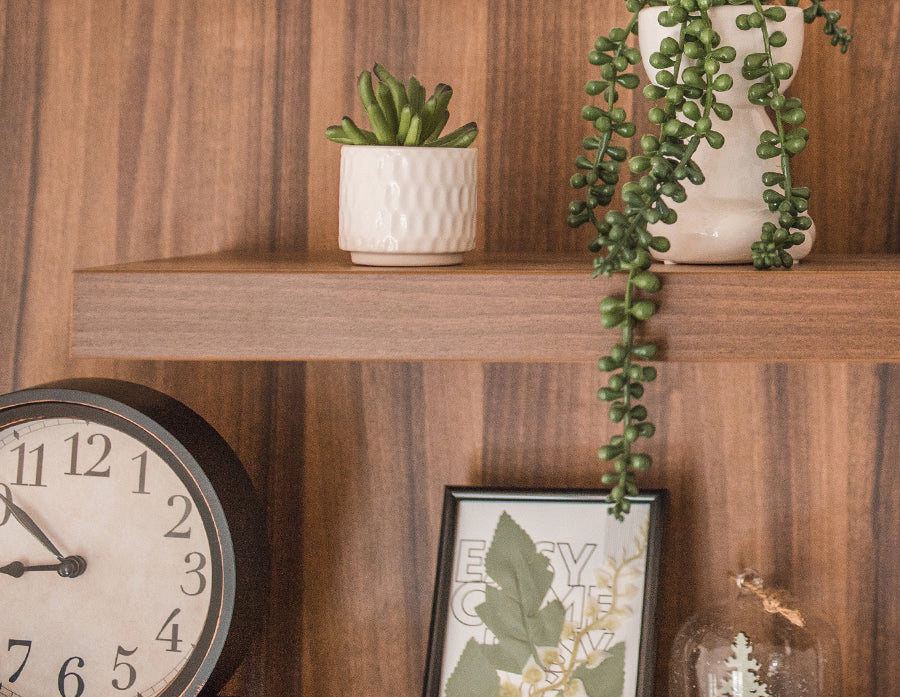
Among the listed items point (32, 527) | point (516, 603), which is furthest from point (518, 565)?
point (32, 527)

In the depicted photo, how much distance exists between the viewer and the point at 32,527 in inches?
28.1

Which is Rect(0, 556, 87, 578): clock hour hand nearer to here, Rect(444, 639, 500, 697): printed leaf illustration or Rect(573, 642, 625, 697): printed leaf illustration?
Rect(444, 639, 500, 697): printed leaf illustration

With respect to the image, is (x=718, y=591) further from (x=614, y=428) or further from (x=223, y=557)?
(x=223, y=557)

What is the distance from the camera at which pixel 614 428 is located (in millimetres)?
795

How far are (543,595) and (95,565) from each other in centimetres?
39

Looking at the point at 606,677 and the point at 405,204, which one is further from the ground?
the point at 405,204

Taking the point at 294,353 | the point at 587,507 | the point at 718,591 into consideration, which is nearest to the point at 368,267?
the point at 294,353

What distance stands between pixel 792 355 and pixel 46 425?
593 mm

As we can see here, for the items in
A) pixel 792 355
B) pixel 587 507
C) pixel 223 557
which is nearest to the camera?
pixel 792 355

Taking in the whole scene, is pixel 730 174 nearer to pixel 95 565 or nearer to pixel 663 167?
pixel 663 167

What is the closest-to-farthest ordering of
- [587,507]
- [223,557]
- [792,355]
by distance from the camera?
[792,355] < [223,557] < [587,507]

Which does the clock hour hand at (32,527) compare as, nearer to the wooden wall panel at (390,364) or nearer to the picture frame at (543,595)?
the wooden wall panel at (390,364)

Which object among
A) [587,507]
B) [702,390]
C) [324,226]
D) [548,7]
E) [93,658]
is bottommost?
[93,658]

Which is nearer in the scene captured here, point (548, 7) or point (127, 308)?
point (127, 308)
